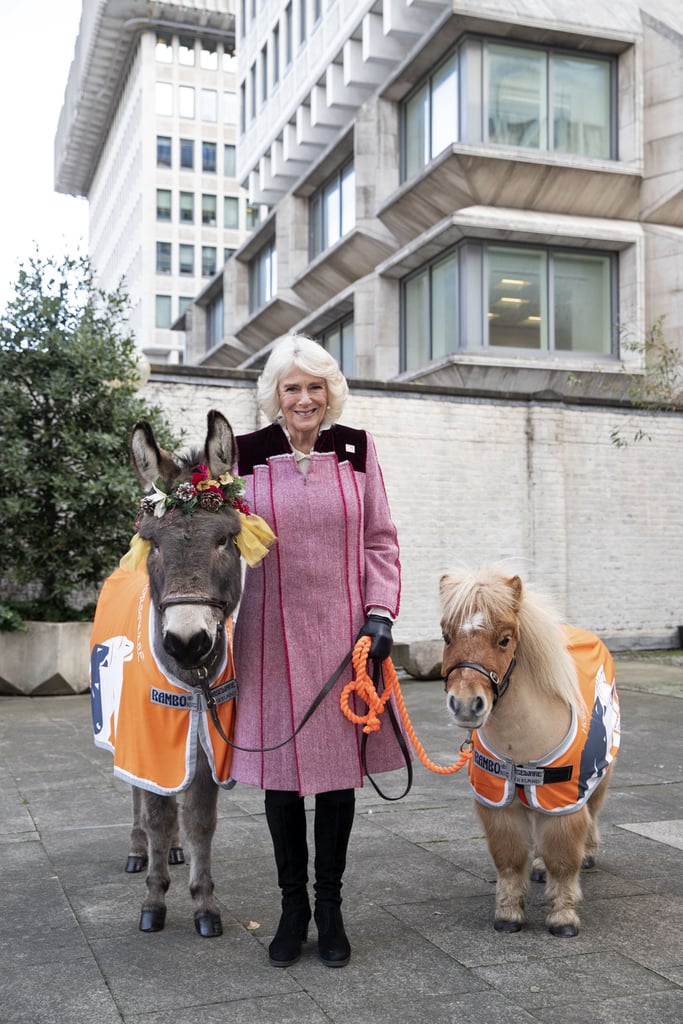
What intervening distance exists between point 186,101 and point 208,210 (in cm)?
678

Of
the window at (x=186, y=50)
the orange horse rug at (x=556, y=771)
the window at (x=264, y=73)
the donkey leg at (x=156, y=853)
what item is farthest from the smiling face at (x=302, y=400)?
the window at (x=186, y=50)

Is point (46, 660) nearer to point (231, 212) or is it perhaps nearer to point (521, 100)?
point (521, 100)

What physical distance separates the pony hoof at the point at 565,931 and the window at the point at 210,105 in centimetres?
6506

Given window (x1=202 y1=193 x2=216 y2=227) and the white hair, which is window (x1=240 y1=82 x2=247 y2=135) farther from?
window (x1=202 y1=193 x2=216 y2=227)

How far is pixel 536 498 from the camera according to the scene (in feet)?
46.9

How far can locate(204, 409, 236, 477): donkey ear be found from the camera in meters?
3.44

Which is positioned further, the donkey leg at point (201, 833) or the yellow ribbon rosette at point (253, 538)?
the donkey leg at point (201, 833)

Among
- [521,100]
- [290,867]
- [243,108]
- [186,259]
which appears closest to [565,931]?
[290,867]

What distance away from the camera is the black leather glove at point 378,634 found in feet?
11.0

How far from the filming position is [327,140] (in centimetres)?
2481

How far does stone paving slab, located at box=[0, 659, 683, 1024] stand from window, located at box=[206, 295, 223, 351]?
27796 mm

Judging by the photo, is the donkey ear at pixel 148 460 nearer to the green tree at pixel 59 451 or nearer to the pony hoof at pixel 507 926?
the pony hoof at pixel 507 926

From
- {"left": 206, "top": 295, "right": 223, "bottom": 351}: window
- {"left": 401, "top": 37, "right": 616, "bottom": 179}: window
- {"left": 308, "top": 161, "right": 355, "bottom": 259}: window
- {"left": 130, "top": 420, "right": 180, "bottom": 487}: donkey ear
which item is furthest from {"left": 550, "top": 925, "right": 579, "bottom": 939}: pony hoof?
{"left": 206, "top": 295, "right": 223, "bottom": 351}: window

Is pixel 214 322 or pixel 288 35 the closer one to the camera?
pixel 288 35
